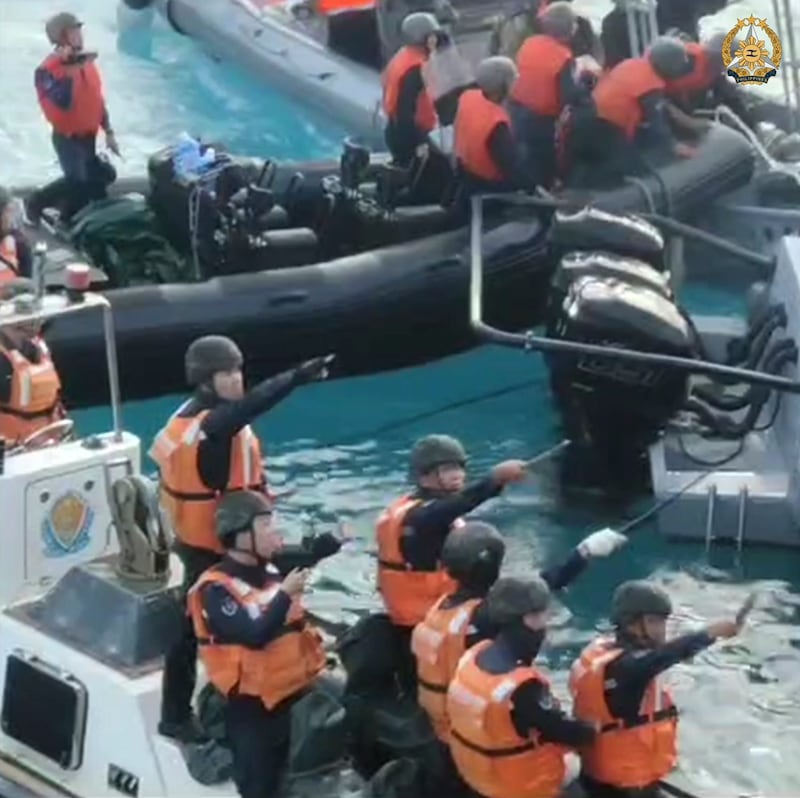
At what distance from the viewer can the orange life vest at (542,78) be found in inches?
436

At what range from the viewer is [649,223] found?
10.2 metres

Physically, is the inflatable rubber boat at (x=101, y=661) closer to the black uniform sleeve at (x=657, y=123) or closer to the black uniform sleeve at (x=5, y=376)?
the black uniform sleeve at (x=5, y=376)

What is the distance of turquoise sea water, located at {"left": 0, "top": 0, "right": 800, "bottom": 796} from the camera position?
791cm

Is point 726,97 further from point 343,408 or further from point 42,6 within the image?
point 42,6

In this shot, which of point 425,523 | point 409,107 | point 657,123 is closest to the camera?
point 425,523

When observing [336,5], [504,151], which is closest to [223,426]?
[504,151]

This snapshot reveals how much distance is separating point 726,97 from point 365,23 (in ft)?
9.69

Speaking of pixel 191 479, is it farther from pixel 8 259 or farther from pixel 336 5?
pixel 336 5

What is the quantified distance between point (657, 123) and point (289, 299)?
2.36 m

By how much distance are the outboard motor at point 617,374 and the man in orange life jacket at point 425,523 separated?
2.78 m

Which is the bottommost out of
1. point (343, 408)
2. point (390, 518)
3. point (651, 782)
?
point (343, 408)

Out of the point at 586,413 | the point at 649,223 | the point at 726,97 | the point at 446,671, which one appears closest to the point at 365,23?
the point at 726,97

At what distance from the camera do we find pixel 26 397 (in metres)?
7.60

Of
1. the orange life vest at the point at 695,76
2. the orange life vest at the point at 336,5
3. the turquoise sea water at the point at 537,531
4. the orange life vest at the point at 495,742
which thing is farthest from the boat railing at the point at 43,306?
the orange life vest at the point at 336,5
